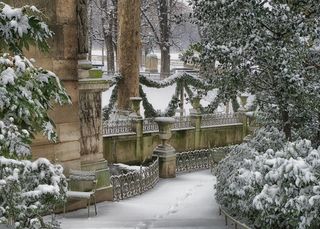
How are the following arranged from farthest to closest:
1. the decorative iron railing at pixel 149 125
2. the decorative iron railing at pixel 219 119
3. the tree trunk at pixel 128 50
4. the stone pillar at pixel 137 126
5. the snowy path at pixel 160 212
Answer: the decorative iron railing at pixel 219 119 < the tree trunk at pixel 128 50 < the decorative iron railing at pixel 149 125 < the stone pillar at pixel 137 126 < the snowy path at pixel 160 212

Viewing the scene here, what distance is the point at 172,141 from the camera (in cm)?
1577

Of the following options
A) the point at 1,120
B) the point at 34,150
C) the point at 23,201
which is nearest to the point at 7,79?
the point at 1,120

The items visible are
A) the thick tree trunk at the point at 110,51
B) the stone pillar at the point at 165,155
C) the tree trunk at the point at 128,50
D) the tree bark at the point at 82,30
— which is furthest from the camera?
the thick tree trunk at the point at 110,51

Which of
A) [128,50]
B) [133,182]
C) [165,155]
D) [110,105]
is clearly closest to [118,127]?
[165,155]

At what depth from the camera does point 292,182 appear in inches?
246

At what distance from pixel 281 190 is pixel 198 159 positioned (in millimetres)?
8552

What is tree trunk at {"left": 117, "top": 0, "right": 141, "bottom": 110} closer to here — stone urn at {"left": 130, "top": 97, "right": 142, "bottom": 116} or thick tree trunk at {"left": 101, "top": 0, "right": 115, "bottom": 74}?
stone urn at {"left": 130, "top": 97, "right": 142, "bottom": 116}

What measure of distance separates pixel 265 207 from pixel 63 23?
185 inches

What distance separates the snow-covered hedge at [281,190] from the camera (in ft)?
19.5

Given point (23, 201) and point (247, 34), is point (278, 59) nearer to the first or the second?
point (247, 34)

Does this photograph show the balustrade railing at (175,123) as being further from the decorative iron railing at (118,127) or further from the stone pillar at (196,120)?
the stone pillar at (196,120)

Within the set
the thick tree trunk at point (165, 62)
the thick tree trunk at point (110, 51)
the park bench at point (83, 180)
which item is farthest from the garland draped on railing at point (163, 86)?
the thick tree trunk at point (165, 62)

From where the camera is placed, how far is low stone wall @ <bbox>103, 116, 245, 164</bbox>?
14.0 meters

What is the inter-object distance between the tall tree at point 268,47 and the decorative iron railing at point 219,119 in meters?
7.82
